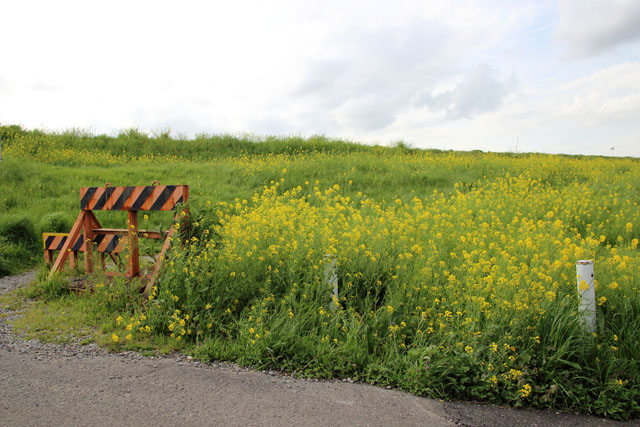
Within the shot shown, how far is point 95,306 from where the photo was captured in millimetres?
5816

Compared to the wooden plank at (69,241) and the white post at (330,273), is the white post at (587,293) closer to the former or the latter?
the white post at (330,273)

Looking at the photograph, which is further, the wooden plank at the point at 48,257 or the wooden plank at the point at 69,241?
the wooden plank at the point at 48,257

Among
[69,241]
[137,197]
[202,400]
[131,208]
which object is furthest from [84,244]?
[202,400]

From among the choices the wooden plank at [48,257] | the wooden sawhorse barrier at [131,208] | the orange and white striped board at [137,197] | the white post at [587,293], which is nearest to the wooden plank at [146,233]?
the wooden sawhorse barrier at [131,208]

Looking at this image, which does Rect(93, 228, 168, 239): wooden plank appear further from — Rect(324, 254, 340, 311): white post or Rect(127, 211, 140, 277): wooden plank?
Rect(324, 254, 340, 311): white post

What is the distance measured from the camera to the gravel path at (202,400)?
335cm

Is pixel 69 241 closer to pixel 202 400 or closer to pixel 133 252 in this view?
pixel 133 252

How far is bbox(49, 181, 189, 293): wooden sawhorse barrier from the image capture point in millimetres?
6270

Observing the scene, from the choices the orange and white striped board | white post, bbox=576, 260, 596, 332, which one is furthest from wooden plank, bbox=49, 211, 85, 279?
white post, bbox=576, 260, 596, 332

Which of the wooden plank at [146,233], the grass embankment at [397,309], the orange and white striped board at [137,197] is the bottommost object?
the grass embankment at [397,309]

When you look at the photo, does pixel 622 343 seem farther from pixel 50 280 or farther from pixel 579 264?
pixel 50 280

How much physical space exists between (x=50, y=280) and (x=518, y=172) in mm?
15703

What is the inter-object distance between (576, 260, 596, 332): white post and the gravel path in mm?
1022

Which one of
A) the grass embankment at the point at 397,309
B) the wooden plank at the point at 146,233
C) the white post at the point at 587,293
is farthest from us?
the wooden plank at the point at 146,233
